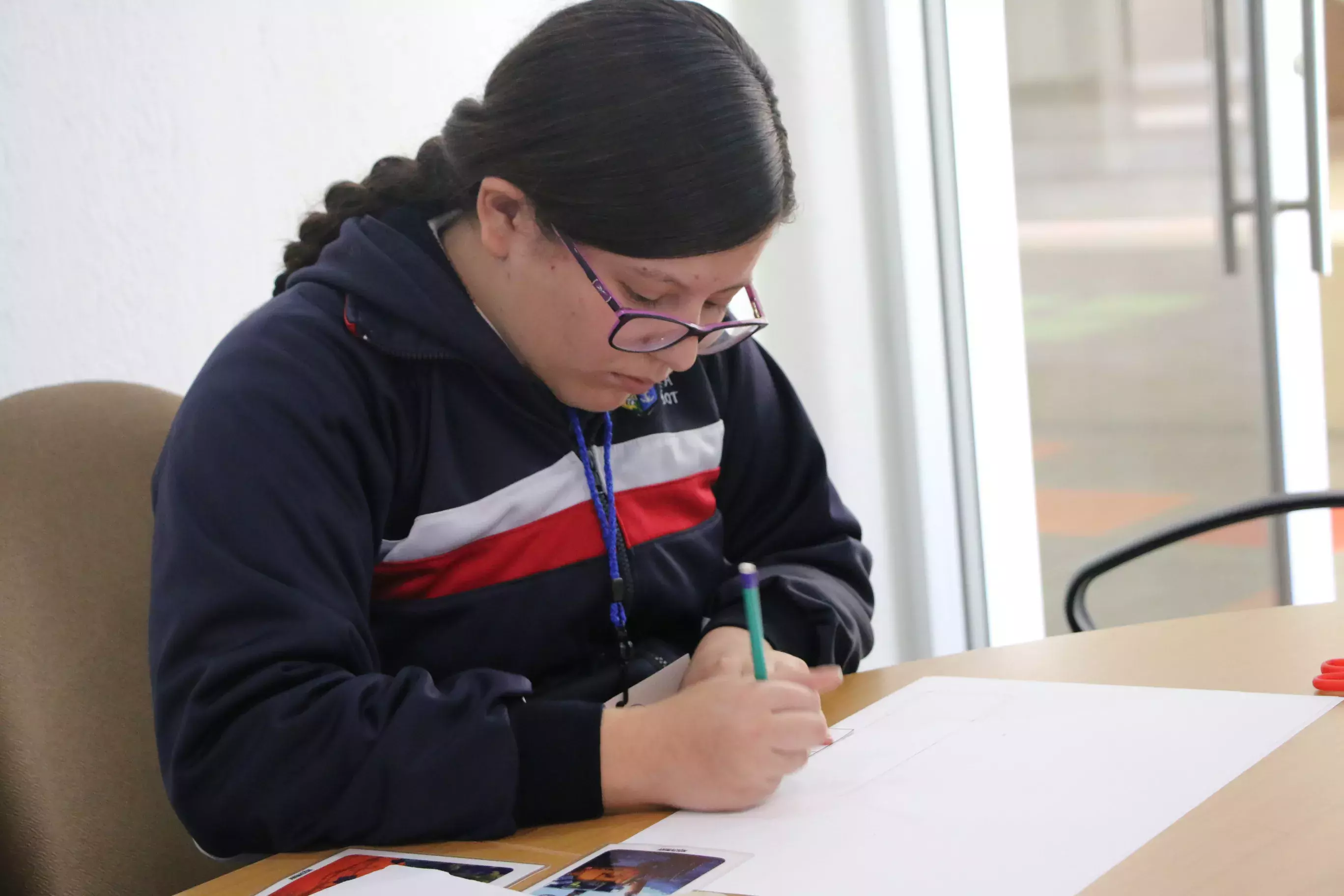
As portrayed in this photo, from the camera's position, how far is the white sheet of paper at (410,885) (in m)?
0.72

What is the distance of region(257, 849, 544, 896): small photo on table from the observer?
0.75 m

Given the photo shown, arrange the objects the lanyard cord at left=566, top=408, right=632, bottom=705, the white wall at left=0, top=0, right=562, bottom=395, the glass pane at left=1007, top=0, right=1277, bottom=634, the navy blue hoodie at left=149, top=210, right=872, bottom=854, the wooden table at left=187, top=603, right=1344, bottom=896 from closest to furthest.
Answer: the wooden table at left=187, top=603, right=1344, bottom=896, the navy blue hoodie at left=149, top=210, right=872, bottom=854, the lanyard cord at left=566, top=408, right=632, bottom=705, the white wall at left=0, top=0, right=562, bottom=395, the glass pane at left=1007, top=0, right=1277, bottom=634

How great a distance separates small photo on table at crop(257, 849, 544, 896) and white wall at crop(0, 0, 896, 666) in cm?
90

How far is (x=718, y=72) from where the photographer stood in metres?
0.94

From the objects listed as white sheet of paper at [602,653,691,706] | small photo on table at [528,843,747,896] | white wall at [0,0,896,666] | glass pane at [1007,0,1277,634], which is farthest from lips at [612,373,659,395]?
glass pane at [1007,0,1277,634]

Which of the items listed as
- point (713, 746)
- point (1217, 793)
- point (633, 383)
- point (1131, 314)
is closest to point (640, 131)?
point (633, 383)

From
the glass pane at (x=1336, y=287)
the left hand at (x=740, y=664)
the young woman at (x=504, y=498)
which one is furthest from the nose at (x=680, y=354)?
the glass pane at (x=1336, y=287)

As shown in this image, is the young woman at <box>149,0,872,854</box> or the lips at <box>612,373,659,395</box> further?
the lips at <box>612,373,659,395</box>

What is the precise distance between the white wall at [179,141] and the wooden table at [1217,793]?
2.72 feet

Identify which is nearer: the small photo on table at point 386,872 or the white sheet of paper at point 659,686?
the small photo on table at point 386,872

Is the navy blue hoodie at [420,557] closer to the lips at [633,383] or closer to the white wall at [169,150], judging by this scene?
the lips at [633,383]

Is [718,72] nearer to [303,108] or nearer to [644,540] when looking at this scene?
[644,540]

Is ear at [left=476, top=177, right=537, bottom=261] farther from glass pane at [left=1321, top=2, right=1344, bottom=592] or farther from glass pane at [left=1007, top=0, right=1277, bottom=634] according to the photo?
glass pane at [left=1007, top=0, right=1277, bottom=634]

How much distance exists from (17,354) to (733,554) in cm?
85
